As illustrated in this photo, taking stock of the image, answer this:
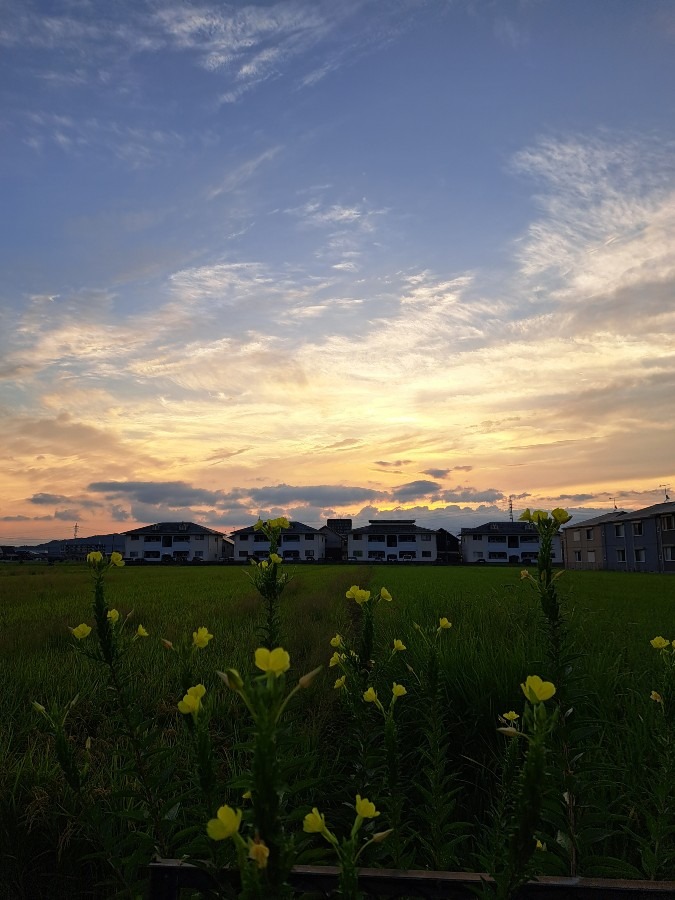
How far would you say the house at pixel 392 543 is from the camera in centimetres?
9600

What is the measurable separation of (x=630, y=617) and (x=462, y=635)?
6333mm

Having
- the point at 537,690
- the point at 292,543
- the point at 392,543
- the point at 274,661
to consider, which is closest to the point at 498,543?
the point at 392,543

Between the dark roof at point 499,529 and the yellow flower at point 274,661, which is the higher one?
the dark roof at point 499,529

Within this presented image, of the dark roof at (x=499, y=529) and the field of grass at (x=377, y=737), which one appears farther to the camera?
the dark roof at (x=499, y=529)

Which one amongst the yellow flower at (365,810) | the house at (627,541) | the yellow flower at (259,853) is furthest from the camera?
the house at (627,541)

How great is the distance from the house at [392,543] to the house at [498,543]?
6135mm

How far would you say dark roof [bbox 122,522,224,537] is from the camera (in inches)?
4048

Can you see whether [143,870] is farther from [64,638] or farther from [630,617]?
[630,617]

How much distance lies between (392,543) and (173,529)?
3853 centimetres

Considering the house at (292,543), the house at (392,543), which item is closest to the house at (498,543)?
the house at (392,543)

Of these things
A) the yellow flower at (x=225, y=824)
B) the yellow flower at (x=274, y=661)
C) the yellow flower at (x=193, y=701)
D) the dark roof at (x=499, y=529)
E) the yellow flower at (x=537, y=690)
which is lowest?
the yellow flower at (x=225, y=824)

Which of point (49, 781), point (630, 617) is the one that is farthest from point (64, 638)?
point (630, 617)

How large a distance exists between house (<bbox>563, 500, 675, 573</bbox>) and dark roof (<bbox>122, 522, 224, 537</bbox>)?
59763 millimetres

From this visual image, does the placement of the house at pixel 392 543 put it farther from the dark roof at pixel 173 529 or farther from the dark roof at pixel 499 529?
the dark roof at pixel 173 529
